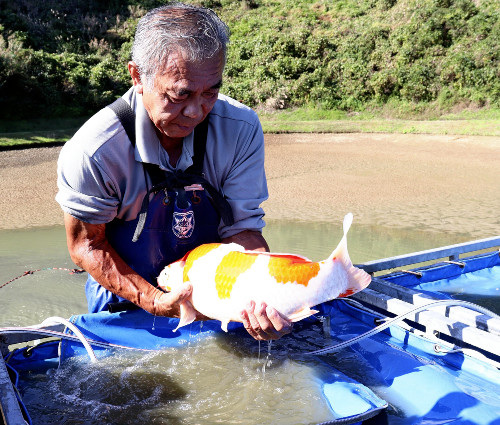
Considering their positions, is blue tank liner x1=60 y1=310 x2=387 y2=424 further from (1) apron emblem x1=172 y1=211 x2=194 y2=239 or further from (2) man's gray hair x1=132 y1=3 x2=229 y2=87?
(2) man's gray hair x1=132 y1=3 x2=229 y2=87

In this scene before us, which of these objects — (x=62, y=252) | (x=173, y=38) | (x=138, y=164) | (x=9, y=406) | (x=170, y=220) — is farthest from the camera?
(x=62, y=252)

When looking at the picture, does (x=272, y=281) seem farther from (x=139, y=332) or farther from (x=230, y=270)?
(x=139, y=332)

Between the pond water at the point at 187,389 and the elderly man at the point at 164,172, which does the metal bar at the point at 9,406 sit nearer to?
the pond water at the point at 187,389

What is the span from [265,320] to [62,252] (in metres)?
6.14

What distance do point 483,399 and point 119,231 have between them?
1863 mm

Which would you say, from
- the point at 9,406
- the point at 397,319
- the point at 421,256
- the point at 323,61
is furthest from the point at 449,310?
the point at 323,61

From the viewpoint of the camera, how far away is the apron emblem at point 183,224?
2.90m

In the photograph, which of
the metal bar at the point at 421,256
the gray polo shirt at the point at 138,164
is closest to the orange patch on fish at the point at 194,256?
the gray polo shirt at the point at 138,164

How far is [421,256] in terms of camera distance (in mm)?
3959

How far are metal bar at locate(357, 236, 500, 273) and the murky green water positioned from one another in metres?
2.84

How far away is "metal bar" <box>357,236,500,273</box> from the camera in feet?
12.1

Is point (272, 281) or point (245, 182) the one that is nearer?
point (272, 281)

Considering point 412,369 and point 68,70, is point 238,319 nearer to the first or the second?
point 412,369

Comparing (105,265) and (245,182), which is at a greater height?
(245,182)
